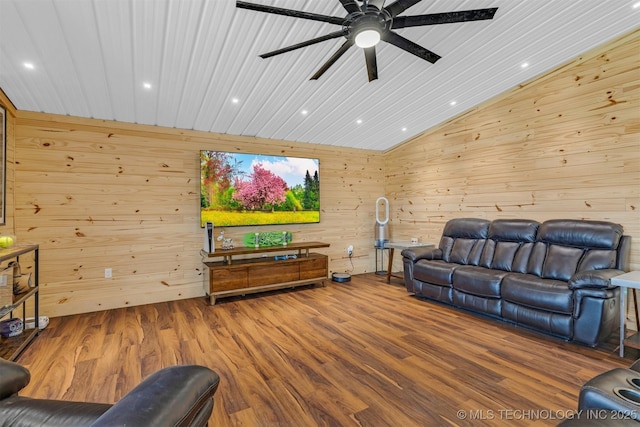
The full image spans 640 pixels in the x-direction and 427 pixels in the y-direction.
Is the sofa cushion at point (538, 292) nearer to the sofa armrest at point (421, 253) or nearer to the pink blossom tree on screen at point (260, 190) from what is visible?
the sofa armrest at point (421, 253)

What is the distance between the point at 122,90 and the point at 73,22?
3.38 ft

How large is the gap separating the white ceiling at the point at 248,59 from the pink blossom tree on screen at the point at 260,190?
760 millimetres

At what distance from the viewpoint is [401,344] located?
2.85m

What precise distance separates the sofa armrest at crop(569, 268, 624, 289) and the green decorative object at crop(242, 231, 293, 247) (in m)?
3.65

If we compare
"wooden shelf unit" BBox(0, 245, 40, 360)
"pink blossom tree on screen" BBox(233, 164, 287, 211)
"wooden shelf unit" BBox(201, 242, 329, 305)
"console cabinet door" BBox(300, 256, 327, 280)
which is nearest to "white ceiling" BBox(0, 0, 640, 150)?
"pink blossom tree on screen" BBox(233, 164, 287, 211)

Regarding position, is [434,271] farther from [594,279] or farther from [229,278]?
[229,278]

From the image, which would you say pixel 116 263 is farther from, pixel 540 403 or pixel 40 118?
pixel 540 403

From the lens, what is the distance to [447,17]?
Result: 205 cm

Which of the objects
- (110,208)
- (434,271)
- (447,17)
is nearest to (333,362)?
(434,271)

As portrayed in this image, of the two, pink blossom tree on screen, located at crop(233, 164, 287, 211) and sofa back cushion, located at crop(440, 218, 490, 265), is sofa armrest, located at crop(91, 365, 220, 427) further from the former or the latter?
sofa back cushion, located at crop(440, 218, 490, 265)

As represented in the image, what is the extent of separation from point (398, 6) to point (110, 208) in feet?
13.0

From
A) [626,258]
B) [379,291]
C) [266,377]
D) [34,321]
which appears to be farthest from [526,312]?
[34,321]

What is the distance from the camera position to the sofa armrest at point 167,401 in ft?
2.67

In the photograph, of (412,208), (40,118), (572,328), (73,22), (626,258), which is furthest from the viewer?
(412,208)
